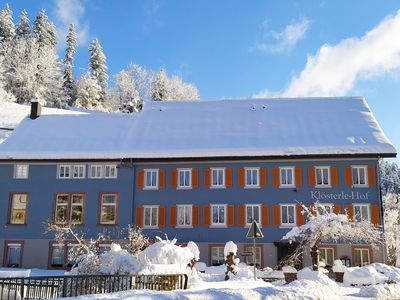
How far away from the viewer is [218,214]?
34.1m

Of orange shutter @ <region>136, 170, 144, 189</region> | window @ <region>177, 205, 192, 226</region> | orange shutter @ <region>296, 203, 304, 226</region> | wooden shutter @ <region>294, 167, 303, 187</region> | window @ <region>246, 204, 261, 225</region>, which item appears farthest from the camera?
orange shutter @ <region>136, 170, 144, 189</region>

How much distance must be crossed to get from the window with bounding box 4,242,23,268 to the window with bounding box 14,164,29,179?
4741 mm

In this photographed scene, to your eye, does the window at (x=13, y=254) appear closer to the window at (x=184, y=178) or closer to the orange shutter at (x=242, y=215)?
the window at (x=184, y=178)

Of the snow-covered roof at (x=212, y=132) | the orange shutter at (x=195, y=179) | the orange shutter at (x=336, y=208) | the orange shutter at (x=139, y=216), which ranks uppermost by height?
the snow-covered roof at (x=212, y=132)

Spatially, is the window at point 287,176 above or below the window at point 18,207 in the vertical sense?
above

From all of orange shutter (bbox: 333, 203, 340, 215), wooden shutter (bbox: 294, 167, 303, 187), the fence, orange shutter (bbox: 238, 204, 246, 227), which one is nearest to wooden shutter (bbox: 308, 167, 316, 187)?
wooden shutter (bbox: 294, 167, 303, 187)

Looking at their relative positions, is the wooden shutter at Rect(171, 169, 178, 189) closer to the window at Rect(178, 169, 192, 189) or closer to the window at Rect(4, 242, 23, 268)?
the window at Rect(178, 169, 192, 189)

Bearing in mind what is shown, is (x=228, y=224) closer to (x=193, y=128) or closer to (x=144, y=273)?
(x=193, y=128)

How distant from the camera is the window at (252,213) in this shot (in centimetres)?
3362

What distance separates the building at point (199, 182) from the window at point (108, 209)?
0.23 ft

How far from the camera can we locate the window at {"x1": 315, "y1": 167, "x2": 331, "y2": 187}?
109ft

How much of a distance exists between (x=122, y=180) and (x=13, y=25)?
76.5m

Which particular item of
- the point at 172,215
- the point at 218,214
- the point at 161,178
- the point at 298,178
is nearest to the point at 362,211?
the point at 298,178

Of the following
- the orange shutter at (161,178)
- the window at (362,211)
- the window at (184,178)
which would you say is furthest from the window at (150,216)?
the window at (362,211)
